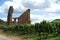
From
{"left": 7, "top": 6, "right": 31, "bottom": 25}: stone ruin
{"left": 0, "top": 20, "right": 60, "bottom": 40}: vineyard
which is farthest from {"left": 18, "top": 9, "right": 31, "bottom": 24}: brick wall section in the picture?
{"left": 0, "top": 20, "right": 60, "bottom": 40}: vineyard

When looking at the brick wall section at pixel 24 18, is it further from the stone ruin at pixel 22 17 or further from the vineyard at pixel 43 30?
the vineyard at pixel 43 30

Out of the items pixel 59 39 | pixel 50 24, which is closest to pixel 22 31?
pixel 50 24

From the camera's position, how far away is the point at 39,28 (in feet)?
107

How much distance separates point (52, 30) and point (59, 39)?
6.03m

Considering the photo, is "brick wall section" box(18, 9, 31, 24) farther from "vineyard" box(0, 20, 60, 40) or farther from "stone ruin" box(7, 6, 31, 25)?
"vineyard" box(0, 20, 60, 40)

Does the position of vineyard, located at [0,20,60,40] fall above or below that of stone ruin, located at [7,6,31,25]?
below

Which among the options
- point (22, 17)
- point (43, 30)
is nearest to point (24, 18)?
point (22, 17)

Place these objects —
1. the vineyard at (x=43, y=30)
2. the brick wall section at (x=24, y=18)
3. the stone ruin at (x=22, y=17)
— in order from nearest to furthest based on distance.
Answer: the vineyard at (x=43, y=30), the stone ruin at (x=22, y=17), the brick wall section at (x=24, y=18)

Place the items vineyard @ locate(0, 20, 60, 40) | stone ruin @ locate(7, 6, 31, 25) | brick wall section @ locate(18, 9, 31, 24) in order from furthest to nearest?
brick wall section @ locate(18, 9, 31, 24) < stone ruin @ locate(7, 6, 31, 25) < vineyard @ locate(0, 20, 60, 40)

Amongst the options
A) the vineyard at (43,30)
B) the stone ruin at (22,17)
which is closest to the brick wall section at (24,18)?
the stone ruin at (22,17)

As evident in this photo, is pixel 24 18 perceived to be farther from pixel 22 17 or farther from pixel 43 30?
pixel 43 30

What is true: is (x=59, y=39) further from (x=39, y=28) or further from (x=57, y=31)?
(x=39, y=28)

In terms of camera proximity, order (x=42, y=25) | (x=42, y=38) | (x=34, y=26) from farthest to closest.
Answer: (x=34, y=26)
(x=42, y=25)
(x=42, y=38)

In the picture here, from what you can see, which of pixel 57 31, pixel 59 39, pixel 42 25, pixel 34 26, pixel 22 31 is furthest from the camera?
pixel 22 31
